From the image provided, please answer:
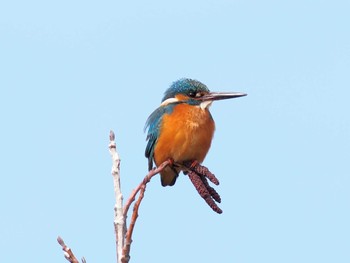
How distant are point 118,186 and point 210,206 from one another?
0.72 m

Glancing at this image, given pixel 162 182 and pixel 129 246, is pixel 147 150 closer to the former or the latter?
pixel 162 182

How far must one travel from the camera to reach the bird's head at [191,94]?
22.0ft

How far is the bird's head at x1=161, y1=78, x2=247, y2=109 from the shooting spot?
6.71 meters

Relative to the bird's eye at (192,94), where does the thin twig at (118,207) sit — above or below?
below

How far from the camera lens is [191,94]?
6.88m

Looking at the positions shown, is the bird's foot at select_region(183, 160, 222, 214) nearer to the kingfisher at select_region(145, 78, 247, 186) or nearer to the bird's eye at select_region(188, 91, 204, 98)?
the kingfisher at select_region(145, 78, 247, 186)

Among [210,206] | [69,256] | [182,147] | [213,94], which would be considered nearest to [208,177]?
[210,206]

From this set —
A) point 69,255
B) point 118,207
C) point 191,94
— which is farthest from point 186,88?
point 69,255

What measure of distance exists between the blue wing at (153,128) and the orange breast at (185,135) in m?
0.07

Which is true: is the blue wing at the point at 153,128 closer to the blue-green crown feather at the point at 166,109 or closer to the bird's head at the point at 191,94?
the blue-green crown feather at the point at 166,109

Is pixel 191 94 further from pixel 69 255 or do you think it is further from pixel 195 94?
pixel 69 255

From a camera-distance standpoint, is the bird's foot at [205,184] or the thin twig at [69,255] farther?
the bird's foot at [205,184]

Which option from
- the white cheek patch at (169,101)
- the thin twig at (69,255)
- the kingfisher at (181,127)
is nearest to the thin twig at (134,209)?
the thin twig at (69,255)

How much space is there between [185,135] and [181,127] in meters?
0.09
